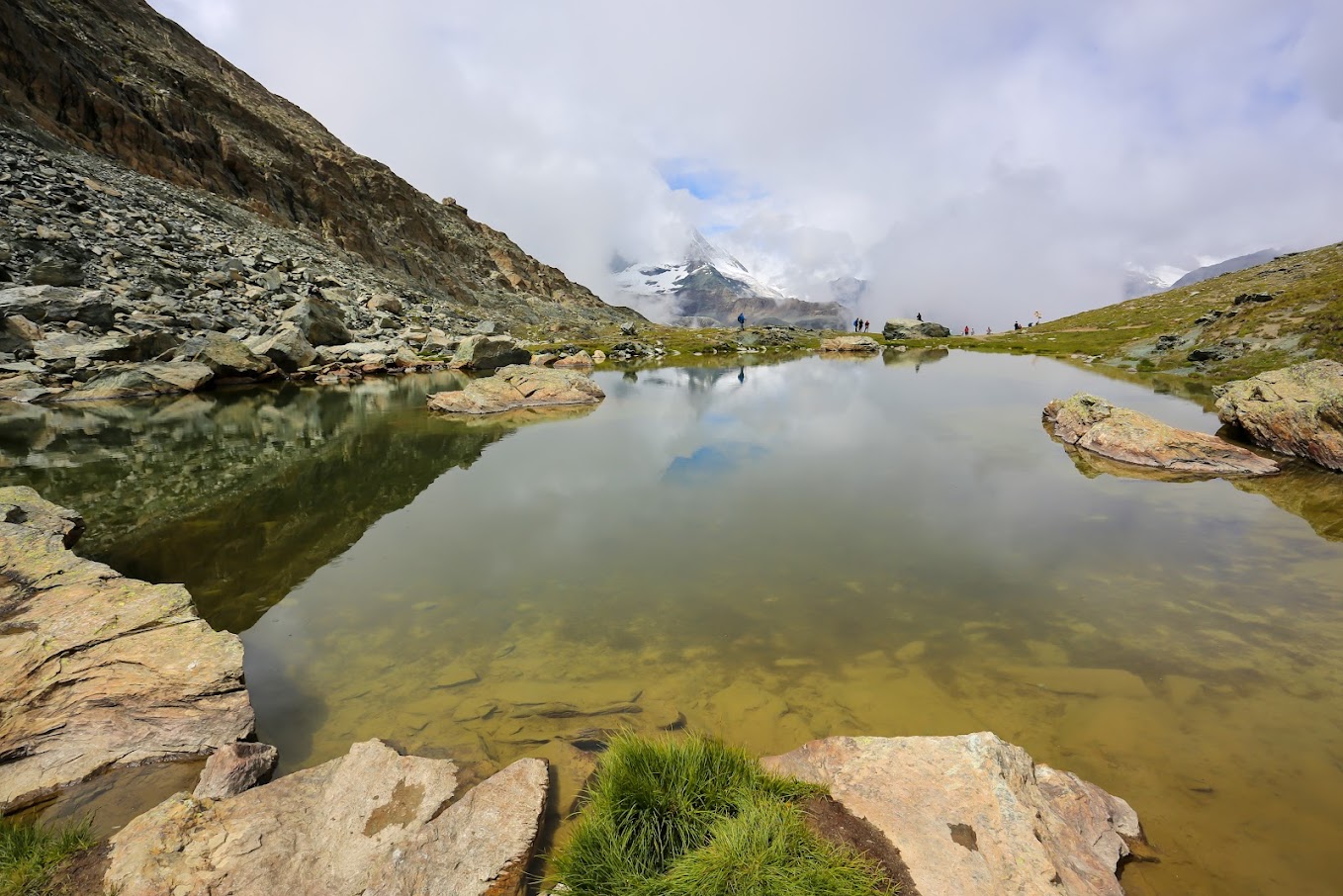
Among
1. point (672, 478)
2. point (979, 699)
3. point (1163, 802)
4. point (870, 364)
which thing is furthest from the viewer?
point (870, 364)

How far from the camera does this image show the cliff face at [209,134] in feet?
198

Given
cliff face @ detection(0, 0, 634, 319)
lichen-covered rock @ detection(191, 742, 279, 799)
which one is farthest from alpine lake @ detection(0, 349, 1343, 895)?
cliff face @ detection(0, 0, 634, 319)

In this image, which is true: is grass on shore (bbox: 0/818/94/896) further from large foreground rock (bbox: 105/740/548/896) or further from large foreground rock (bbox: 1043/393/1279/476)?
large foreground rock (bbox: 1043/393/1279/476)

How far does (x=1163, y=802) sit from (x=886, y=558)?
228 inches

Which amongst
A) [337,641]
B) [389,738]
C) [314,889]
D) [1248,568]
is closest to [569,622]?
[389,738]

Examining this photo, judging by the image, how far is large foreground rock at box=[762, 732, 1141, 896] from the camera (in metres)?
4.31

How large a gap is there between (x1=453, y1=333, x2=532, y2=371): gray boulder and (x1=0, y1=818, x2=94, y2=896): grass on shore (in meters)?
49.3

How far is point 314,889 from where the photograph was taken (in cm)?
449

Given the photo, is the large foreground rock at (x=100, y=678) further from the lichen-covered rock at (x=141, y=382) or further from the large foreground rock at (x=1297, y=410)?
the lichen-covered rock at (x=141, y=382)

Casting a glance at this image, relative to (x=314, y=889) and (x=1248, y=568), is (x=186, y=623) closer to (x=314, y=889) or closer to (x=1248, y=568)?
(x=314, y=889)

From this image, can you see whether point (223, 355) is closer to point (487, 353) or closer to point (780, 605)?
point (487, 353)

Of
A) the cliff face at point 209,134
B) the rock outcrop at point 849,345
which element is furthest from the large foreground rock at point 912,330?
the cliff face at point 209,134

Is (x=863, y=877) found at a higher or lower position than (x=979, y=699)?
higher

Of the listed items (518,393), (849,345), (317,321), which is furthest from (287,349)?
(849,345)
